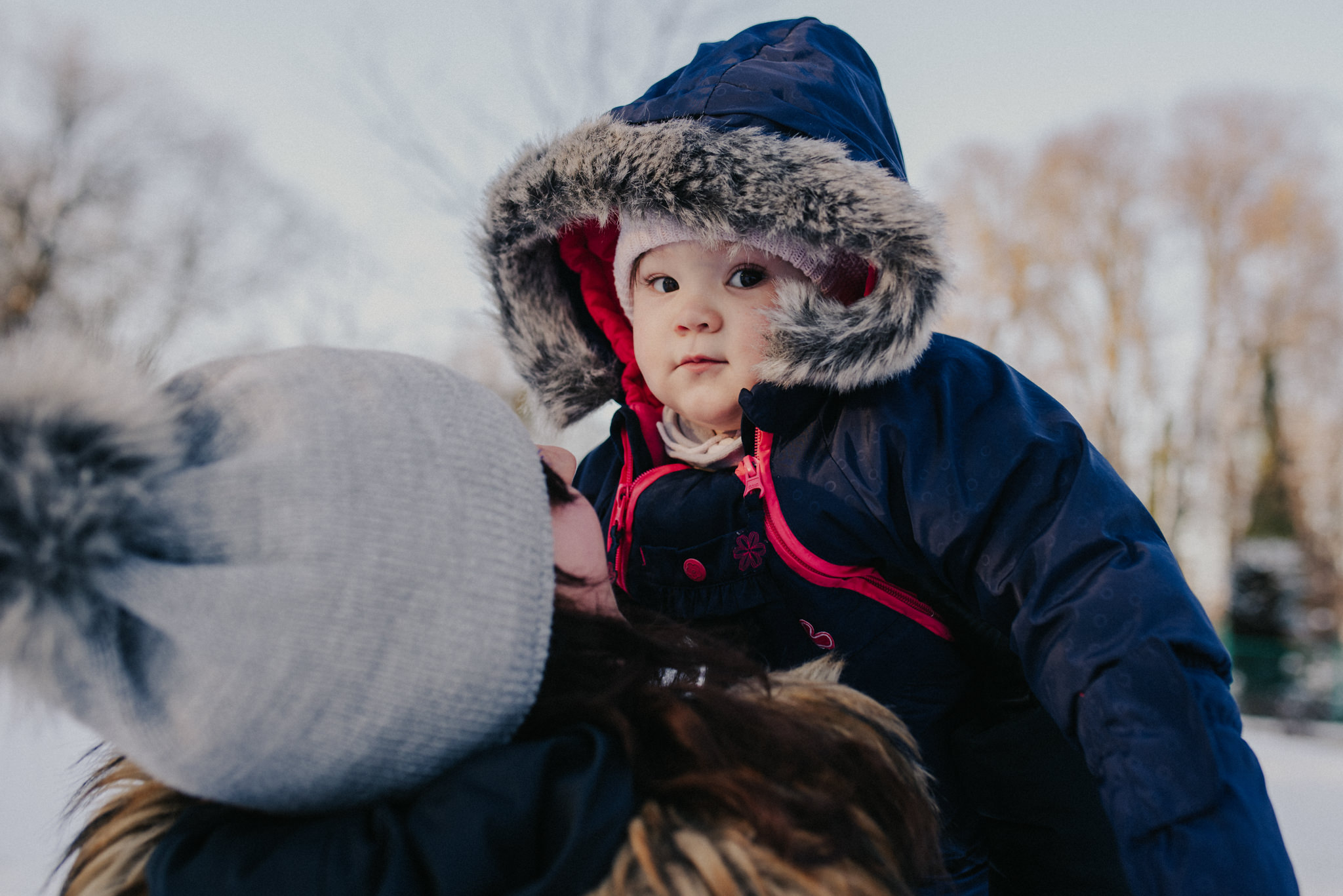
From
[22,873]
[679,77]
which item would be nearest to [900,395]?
[679,77]

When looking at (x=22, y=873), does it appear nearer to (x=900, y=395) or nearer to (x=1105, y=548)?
(x=900, y=395)

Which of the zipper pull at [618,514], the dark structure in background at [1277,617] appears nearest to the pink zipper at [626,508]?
the zipper pull at [618,514]

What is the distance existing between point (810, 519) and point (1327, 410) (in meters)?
19.3

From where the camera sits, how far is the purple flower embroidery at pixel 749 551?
5.09 feet

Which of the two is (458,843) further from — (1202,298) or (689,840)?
(1202,298)

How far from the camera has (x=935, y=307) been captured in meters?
1.54

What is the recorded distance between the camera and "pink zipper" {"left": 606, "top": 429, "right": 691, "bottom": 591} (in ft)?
5.81

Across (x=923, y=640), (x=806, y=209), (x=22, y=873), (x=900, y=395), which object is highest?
(x=806, y=209)

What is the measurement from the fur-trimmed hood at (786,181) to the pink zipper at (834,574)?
0.25 meters

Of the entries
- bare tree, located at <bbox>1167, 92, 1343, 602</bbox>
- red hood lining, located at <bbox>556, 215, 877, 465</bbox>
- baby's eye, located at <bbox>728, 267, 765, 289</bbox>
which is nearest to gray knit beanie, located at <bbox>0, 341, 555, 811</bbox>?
baby's eye, located at <bbox>728, 267, 765, 289</bbox>

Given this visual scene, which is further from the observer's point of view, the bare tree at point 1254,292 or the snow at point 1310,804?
the bare tree at point 1254,292

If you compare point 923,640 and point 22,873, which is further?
point 22,873

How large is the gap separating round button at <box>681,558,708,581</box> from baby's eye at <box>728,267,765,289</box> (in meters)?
0.58

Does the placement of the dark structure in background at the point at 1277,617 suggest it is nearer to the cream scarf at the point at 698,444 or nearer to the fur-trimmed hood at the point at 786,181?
the cream scarf at the point at 698,444
